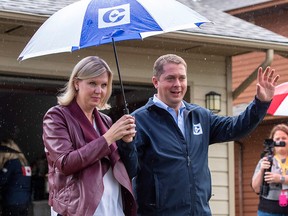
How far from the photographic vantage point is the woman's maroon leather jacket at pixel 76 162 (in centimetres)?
405

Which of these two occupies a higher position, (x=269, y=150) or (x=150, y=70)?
(x=150, y=70)

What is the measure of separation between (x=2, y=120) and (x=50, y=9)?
17.6 ft

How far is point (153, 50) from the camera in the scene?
32.9 feet

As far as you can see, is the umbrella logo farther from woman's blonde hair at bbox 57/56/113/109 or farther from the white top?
the white top

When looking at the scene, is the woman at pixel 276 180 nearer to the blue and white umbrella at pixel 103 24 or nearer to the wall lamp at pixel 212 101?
the wall lamp at pixel 212 101

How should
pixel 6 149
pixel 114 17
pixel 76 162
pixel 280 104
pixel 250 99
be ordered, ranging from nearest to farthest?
pixel 76 162
pixel 114 17
pixel 280 104
pixel 6 149
pixel 250 99

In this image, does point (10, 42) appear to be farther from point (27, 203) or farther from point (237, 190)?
point (237, 190)

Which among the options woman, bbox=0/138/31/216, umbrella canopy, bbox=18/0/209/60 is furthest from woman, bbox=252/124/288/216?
woman, bbox=0/138/31/216

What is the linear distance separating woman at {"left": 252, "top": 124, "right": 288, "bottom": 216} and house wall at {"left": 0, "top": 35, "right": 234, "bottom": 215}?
8.45 feet

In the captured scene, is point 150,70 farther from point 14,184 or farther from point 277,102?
point 277,102

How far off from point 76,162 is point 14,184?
628 centimetres

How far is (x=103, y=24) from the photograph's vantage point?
4.38 m

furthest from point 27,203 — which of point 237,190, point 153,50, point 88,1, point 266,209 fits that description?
point 237,190

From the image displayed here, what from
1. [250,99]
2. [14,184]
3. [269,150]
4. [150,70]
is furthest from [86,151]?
[250,99]
